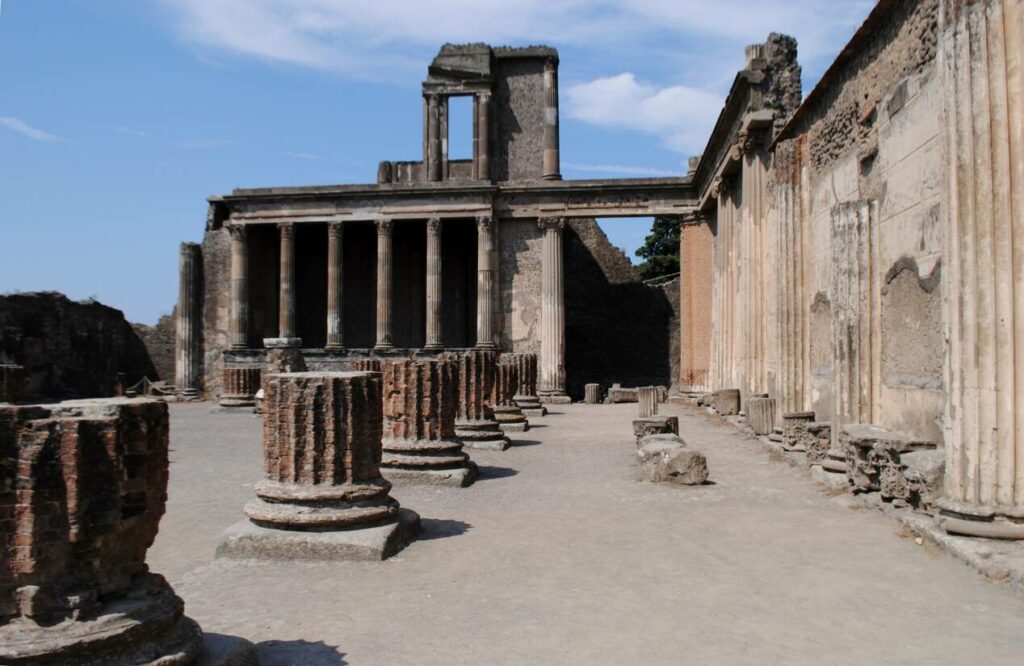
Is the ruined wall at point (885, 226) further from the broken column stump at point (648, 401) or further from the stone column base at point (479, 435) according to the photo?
the broken column stump at point (648, 401)

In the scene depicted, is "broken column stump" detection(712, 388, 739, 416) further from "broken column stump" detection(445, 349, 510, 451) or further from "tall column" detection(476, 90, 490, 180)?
"tall column" detection(476, 90, 490, 180)

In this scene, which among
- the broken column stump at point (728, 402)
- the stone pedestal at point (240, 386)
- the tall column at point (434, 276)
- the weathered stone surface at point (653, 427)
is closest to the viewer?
the weathered stone surface at point (653, 427)

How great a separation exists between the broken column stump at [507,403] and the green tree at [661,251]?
30600 millimetres

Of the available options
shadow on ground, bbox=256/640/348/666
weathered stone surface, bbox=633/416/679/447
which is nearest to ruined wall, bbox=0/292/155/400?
weathered stone surface, bbox=633/416/679/447

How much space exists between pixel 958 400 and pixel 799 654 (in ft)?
9.32

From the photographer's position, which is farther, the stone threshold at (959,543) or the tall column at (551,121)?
the tall column at (551,121)

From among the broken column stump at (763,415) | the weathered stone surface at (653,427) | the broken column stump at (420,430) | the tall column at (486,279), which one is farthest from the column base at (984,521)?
the tall column at (486,279)

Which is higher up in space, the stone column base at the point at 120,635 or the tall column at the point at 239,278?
the tall column at the point at 239,278

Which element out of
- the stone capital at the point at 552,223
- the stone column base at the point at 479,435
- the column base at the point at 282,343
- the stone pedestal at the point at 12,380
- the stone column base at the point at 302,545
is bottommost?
the stone column base at the point at 302,545

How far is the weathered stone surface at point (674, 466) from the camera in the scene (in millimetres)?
9094

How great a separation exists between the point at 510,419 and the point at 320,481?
9.39 meters

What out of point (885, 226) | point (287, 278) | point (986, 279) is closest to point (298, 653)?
point (986, 279)

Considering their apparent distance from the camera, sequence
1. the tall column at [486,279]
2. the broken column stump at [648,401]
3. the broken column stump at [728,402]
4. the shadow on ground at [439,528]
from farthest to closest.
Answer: the tall column at [486,279] → the broken column stump at [728,402] → the broken column stump at [648,401] → the shadow on ground at [439,528]

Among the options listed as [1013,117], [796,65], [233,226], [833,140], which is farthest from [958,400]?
[233,226]
